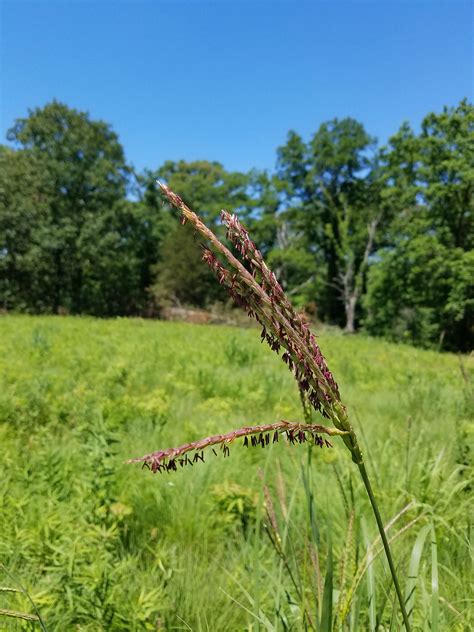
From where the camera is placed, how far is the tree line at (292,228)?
27969 millimetres

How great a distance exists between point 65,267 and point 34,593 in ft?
117

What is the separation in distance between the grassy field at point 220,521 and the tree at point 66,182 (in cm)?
2965

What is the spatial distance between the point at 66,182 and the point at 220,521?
117ft

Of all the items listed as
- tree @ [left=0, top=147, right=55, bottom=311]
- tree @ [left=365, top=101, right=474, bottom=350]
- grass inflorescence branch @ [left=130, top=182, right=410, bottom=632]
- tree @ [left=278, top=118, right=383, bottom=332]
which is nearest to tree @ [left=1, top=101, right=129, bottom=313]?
tree @ [left=0, top=147, right=55, bottom=311]

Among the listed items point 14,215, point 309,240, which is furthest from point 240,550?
point 309,240

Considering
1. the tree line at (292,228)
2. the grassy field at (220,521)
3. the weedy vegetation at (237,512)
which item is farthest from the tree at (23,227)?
the weedy vegetation at (237,512)

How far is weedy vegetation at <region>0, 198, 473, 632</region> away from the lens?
0.85m

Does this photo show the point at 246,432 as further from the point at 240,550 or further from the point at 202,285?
the point at 202,285

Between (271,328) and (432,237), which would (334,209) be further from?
(271,328)

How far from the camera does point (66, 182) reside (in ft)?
110

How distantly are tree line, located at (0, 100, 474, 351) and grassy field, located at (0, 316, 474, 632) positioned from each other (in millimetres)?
→ 19456

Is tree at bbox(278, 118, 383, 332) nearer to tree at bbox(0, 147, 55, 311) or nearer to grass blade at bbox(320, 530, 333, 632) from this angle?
tree at bbox(0, 147, 55, 311)

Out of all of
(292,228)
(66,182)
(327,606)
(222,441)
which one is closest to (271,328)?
(222,441)

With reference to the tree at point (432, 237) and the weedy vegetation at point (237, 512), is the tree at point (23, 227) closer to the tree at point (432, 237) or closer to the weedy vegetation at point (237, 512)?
the tree at point (432, 237)
